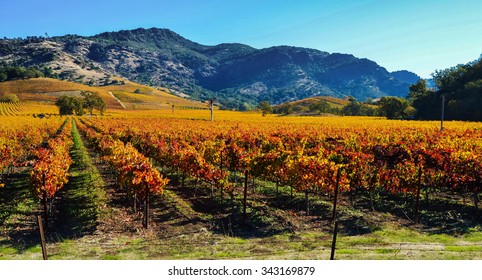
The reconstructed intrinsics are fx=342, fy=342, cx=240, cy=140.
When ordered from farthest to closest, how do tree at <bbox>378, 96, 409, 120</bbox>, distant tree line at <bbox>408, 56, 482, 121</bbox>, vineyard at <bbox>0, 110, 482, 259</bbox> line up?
tree at <bbox>378, 96, 409, 120</bbox> → distant tree line at <bbox>408, 56, 482, 121</bbox> → vineyard at <bbox>0, 110, 482, 259</bbox>

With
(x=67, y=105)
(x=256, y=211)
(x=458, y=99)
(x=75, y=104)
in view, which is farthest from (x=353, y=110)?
(x=256, y=211)

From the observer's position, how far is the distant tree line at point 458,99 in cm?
7956

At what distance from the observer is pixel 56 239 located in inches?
Result: 557

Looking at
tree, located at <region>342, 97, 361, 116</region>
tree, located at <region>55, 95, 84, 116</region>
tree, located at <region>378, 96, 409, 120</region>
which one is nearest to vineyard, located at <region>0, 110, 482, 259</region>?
tree, located at <region>378, 96, 409, 120</region>

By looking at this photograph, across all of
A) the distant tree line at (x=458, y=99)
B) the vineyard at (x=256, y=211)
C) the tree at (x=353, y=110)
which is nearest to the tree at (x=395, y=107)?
the distant tree line at (x=458, y=99)

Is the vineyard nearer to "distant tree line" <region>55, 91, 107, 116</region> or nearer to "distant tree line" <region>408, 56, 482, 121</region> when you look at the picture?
"distant tree line" <region>408, 56, 482, 121</region>

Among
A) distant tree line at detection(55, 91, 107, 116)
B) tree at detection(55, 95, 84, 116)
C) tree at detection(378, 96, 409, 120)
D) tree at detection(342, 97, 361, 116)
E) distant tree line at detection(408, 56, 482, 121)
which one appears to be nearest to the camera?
distant tree line at detection(408, 56, 482, 121)

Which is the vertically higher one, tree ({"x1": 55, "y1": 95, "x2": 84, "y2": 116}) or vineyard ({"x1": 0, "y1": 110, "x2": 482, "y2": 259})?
tree ({"x1": 55, "y1": 95, "x2": 84, "y2": 116})

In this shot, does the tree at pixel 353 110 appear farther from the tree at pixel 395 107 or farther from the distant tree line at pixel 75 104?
the distant tree line at pixel 75 104

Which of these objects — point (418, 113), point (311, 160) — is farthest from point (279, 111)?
point (311, 160)

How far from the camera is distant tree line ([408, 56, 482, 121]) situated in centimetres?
7956

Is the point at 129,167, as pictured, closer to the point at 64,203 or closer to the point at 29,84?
the point at 64,203

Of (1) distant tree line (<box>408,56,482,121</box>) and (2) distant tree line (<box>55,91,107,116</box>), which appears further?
(2) distant tree line (<box>55,91,107,116</box>)

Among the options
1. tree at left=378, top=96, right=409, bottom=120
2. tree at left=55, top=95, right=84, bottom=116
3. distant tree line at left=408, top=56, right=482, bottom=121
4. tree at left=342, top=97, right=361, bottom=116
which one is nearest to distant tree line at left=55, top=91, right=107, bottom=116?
tree at left=55, top=95, right=84, bottom=116
